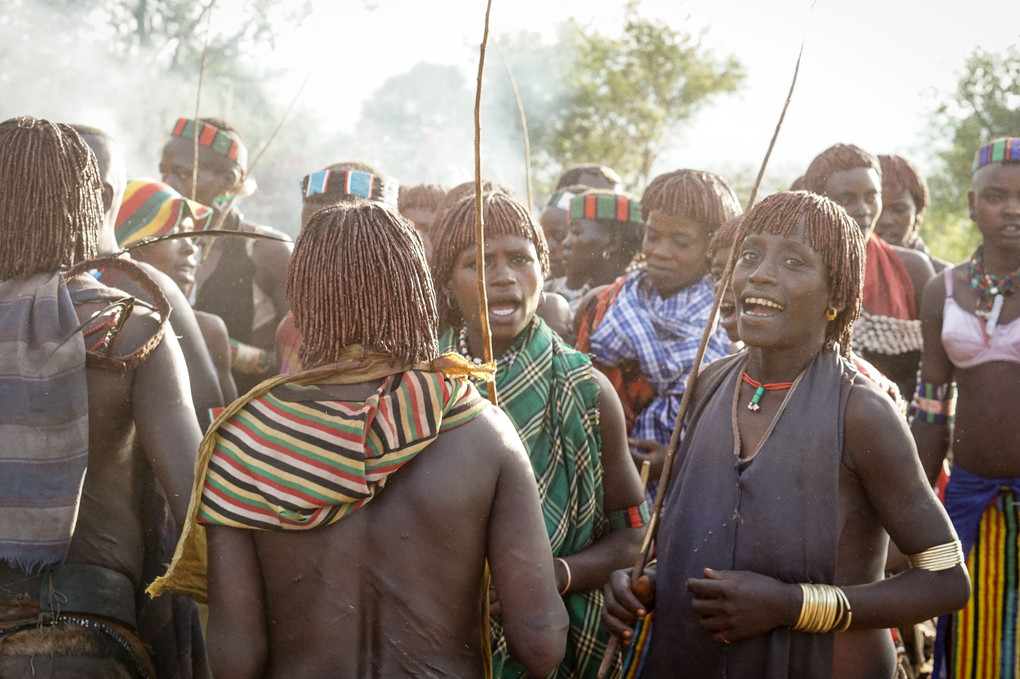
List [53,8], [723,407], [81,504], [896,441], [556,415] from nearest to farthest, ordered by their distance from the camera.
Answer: [896,441], [81,504], [723,407], [556,415], [53,8]

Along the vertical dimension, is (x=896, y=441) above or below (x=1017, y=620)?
above

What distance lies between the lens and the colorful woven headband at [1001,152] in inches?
179

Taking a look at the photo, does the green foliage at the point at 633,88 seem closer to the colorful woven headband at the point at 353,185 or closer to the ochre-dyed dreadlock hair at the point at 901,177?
the ochre-dyed dreadlock hair at the point at 901,177

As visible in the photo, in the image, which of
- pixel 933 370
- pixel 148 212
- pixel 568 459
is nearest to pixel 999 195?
pixel 933 370

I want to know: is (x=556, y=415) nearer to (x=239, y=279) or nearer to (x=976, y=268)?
(x=976, y=268)

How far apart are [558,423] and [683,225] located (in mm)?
1500

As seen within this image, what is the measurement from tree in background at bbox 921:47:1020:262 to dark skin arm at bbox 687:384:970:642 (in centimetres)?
1061

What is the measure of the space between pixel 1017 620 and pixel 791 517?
7.19ft

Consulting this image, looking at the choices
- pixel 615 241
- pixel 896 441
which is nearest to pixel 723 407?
pixel 896 441

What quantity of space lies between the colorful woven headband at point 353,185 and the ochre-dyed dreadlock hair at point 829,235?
2.37 metres

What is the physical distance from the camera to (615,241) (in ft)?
17.9

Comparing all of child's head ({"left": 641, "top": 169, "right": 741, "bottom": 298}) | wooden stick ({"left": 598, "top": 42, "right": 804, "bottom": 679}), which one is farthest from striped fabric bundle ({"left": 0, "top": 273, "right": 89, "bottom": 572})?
child's head ({"left": 641, "top": 169, "right": 741, "bottom": 298})

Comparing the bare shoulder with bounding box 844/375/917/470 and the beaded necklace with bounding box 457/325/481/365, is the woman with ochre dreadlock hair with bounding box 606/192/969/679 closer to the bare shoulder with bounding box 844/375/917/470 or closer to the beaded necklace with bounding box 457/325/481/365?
the bare shoulder with bounding box 844/375/917/470

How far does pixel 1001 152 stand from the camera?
4562 millimetres
